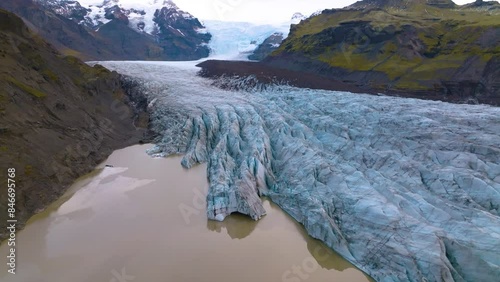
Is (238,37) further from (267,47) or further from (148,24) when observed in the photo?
(148,24)

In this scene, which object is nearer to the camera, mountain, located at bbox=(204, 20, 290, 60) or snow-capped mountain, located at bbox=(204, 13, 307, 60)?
snow-capped mountain, located at bbox=(204, 13, 307, 60)

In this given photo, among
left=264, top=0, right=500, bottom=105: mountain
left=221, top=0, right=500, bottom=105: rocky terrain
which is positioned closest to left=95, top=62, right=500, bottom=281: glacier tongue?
left=221, top=0, right=500, bottom=105: rocky terrain

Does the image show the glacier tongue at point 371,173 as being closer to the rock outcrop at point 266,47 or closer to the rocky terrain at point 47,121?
the rocky terrain at point 47,121

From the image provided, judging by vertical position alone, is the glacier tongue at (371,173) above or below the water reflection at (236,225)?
above

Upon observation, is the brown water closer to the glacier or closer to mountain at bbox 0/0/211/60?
mountain at bbox 0/0/211/60

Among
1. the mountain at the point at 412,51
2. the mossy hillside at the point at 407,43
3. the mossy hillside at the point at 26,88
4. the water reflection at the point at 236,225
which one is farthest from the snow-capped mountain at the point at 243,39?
the water reflection at the point at 236,225

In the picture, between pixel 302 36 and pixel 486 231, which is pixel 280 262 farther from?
pixel 302 36
